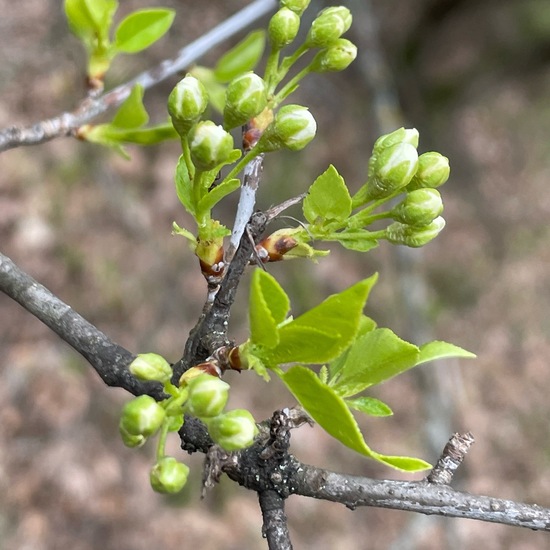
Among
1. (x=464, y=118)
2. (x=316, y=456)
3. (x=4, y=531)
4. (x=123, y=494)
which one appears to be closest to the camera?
(x=4, y=531)

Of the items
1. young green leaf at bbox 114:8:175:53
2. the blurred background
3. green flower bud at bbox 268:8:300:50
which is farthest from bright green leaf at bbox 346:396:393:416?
the blurred background

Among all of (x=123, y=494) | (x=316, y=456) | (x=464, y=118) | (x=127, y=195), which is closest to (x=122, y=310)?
(x=127, y=195)

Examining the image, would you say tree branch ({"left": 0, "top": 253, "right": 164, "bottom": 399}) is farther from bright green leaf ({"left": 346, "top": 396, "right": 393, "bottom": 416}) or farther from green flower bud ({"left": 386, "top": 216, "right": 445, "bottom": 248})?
green flower bud ({"left": 386, "top": 216, "right": 445, "bottom": 248})

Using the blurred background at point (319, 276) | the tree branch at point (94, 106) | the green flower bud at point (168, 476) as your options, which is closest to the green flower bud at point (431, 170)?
the green flower bud at point (168, 476)

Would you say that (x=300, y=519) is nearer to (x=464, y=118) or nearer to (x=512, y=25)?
(x=464, y=118)

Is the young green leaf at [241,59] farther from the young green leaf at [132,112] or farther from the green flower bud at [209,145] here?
the green flower bud at [209,145]
